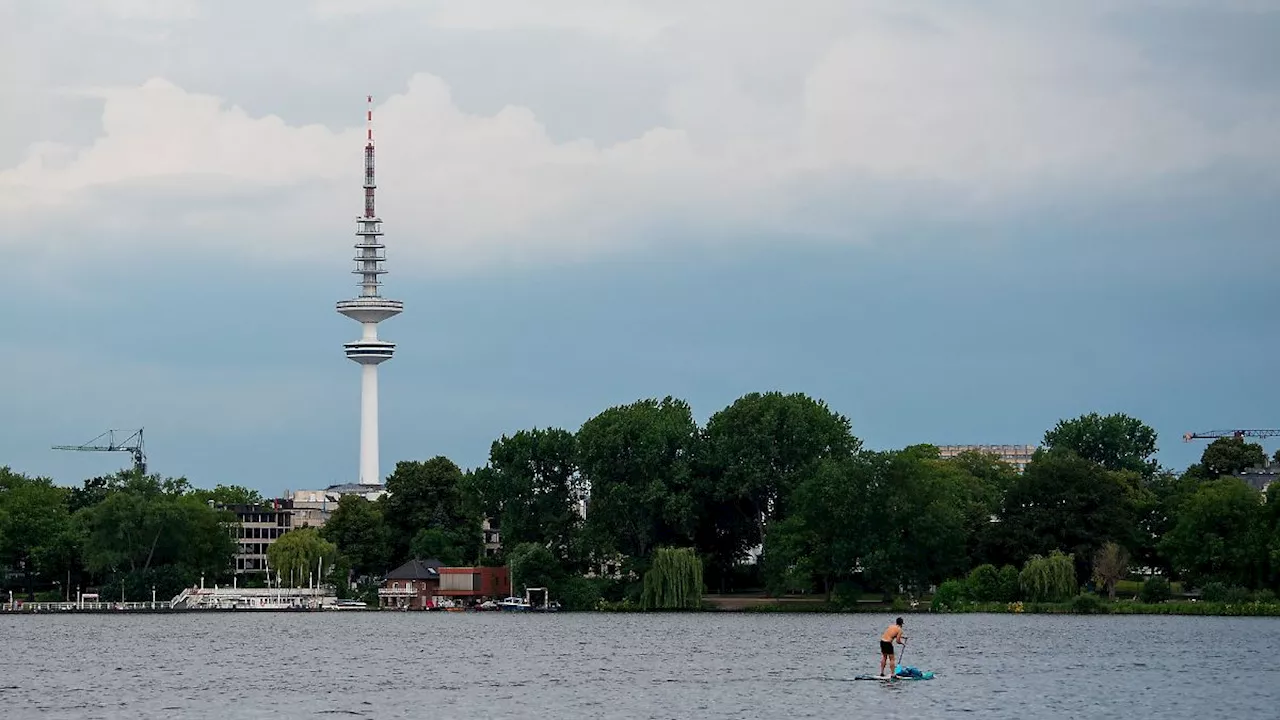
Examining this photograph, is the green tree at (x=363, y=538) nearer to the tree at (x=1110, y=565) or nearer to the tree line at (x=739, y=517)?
the tree line at (x=739, y=517)

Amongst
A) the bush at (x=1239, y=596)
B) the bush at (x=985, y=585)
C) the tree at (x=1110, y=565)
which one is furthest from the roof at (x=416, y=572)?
the bush at (x=1239, y=596)

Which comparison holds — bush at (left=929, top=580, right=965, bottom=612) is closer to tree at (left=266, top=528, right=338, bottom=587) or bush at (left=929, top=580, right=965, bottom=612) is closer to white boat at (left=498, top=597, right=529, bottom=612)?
white boat at (left=498, top=597, right=529, bottom=612)

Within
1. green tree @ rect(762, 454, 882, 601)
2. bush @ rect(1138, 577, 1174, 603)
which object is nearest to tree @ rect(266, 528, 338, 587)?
green tree @ rect(762, 454, 882, 601)

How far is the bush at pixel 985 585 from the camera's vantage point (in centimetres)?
11569

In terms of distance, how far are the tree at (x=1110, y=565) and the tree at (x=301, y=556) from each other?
6603 cm

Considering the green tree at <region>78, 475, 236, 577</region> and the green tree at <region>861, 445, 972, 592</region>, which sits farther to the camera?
the green tree at <region>78, 475, 236, 577</region>

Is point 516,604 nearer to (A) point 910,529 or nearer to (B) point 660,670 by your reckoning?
(A) point 910,529

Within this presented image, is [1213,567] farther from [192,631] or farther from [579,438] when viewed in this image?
[192,631]

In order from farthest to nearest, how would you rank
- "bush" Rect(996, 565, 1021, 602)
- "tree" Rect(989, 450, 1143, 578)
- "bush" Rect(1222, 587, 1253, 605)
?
"tree" Rect(989, 450, 1143, 578)
"bush" Rect(996, 565, 1021, 602)
"bush" Rect(1222, 587, 1253, 605)

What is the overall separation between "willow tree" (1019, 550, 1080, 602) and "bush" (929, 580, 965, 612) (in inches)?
179

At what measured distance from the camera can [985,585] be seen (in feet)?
380

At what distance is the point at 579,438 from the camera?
138 metres

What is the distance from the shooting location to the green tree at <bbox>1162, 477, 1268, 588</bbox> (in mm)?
105438

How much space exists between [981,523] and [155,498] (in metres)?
64.5
